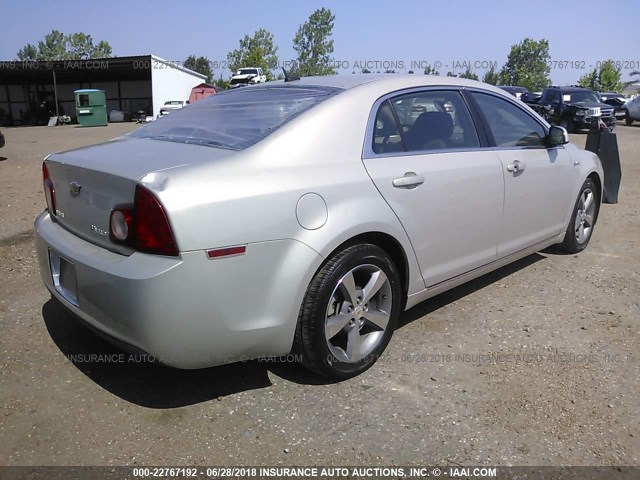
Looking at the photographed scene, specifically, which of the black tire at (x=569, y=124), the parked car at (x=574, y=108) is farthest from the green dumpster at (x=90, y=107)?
the black tire at (x=569, y=124)

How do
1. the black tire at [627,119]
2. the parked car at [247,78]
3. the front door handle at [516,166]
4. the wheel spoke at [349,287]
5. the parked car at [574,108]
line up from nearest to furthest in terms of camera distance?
the wheel spoke at [349,287]
the front door handle at [516,166]
the parked car at [574,108]
the black tire at [627,119]
the parked car at [247,78]

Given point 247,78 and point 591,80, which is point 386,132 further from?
point 591,80

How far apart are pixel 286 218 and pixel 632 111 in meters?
27.5

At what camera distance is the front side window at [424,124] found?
303 cm

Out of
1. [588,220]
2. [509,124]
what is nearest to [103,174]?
[509,124]

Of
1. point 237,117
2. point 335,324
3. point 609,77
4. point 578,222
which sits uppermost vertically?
point 609,77

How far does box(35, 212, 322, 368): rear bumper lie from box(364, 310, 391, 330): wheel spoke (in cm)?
55

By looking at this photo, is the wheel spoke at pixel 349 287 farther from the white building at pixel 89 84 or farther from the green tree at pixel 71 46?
the green tree at pixel 71 46

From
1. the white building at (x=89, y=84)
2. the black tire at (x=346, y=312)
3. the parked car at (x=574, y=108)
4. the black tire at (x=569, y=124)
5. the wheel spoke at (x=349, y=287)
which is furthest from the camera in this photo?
the white building at (x=89, y=84)

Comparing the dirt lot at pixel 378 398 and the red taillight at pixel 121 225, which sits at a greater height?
the red taillight at pixel 121 225

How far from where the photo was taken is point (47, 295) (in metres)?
3.95

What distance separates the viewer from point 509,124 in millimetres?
3928

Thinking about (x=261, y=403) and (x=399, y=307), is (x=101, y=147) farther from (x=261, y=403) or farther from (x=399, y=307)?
(x=399, y=307)

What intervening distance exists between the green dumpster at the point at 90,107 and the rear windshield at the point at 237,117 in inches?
1148
